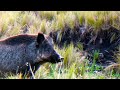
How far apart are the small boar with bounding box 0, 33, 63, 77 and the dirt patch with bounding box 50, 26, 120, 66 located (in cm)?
236

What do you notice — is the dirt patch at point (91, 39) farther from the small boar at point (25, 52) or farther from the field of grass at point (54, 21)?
the small boar at point (25, 52)

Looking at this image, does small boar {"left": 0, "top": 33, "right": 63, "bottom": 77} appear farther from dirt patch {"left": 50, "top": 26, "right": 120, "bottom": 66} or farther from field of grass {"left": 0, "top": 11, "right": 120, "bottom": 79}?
dirt patch {"left": 50, "top": 26, "right": 120, "bottom": 66}

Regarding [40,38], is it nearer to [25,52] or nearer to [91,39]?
[25,52]

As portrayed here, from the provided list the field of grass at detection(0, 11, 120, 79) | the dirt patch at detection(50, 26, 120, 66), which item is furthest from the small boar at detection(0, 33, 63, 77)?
the dirt patch at detection(50, 26, 120, 66)

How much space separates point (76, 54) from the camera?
32.0ft

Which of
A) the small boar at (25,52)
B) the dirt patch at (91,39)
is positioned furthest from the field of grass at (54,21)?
the small boar at (25,52)

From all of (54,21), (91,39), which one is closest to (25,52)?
(91,39)

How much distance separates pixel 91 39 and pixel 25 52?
3.04 metres

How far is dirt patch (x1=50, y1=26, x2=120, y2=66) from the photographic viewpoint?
418 inches

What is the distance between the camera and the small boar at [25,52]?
8.11 m

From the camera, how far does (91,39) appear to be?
10891 mm
